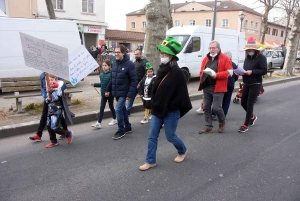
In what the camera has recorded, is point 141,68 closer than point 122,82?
No

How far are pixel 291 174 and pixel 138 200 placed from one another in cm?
217

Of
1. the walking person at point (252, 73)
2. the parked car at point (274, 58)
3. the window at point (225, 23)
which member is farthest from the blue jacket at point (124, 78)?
the window at point (225, 23)

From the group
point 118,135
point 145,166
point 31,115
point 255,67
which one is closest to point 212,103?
point 255,67

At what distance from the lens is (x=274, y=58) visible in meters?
21.9

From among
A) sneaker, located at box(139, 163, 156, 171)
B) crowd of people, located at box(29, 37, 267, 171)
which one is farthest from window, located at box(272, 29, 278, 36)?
sneaker, located at box(139, 163, 156, 171)

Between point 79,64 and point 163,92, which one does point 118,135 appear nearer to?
point 79,64

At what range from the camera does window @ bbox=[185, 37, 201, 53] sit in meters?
11.9

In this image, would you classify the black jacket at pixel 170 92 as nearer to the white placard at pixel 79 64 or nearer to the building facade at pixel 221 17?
the white placard at pixel 79 64

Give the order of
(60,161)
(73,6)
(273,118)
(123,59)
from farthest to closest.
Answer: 1. (73,6)
2. (273,118)
3. (123,59)
4. (60,161)

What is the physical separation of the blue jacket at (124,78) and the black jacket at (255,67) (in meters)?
2.25

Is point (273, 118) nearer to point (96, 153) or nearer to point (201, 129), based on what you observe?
point (201, 129)

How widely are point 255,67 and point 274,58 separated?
1853 centimetres

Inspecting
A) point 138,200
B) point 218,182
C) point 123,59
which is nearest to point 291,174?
point 218,182

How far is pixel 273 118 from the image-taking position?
22.6ft
